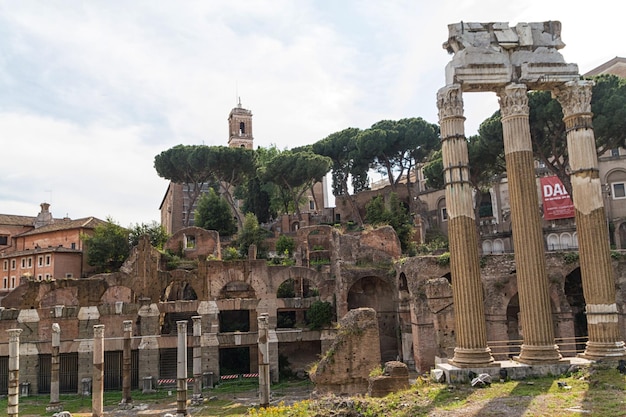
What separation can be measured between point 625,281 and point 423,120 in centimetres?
2248

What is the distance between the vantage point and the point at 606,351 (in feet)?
34.6

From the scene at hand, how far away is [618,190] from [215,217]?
24.4 m

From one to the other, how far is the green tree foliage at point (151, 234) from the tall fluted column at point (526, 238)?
25.9 meters

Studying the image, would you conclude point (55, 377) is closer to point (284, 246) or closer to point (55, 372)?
point (55, 372)

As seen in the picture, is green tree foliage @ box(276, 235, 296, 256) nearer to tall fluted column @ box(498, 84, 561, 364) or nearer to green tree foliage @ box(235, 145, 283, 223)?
green tree foliage @ box(235, 145, 283, 223)

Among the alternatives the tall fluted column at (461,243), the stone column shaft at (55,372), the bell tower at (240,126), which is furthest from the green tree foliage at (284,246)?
the bell tower at (240,126)

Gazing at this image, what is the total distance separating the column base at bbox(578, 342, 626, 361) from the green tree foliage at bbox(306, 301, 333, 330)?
41.9ft

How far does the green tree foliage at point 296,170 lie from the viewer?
37625mm

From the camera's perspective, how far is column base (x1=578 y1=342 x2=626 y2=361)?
1048 centimetres

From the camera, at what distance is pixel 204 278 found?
23.9 meters

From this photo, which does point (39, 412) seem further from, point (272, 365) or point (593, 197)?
point (593, 197)

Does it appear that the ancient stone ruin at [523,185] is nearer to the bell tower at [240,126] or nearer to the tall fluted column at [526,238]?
the tall fluted column at [526,238]

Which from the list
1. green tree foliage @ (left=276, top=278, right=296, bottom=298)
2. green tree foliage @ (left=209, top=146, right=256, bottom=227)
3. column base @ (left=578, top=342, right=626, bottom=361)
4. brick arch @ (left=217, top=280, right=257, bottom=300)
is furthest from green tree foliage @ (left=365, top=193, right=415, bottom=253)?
column base @ (left=578, top=342, right=626, bottom=361)

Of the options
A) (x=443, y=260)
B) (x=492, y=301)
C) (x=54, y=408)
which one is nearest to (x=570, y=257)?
(x=492, y=301)
